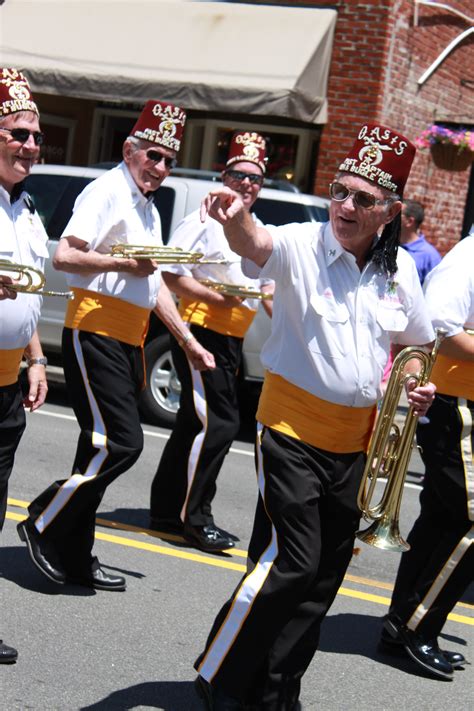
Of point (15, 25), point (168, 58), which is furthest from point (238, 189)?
point (15, 25)

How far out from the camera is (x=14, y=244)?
4980 millimetres

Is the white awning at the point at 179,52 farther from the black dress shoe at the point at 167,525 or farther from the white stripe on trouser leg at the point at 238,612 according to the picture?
the white stripe on trouser leg at the point at 238,612

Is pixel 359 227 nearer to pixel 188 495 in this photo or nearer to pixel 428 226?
pixel 188 495

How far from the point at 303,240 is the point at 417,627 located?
1970 mm

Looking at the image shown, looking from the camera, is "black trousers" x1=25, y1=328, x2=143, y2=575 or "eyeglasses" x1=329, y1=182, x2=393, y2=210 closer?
"eyeglasses" x1=329, y1=182, x2=393, y2=210

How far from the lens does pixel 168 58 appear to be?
15914 millimetres

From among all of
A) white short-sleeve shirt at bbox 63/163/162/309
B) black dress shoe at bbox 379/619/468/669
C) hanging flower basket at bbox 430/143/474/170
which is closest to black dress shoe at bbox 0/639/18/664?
black dress shoe at bbox 379/619/468/669

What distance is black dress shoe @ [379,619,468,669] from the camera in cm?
555

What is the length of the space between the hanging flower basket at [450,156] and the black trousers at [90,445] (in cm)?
966

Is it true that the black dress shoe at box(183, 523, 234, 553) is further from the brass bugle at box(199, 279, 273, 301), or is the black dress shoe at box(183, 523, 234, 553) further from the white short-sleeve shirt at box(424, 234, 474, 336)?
the white short-sleeve shirt at box(424, 234, 474, 336)

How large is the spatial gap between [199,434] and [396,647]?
2.06 meters

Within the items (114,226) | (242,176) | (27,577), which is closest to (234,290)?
(242,176)

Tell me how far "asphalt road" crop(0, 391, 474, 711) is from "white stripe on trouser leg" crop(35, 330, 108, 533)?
340mm

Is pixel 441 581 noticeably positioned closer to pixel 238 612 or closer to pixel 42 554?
pixel 238 612
